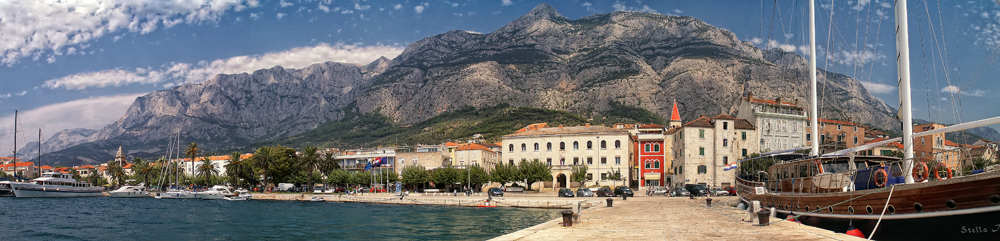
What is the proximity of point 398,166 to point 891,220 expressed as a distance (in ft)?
291

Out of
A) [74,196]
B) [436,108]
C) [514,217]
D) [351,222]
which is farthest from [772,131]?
[436,108]

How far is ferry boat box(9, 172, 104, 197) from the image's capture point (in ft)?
290

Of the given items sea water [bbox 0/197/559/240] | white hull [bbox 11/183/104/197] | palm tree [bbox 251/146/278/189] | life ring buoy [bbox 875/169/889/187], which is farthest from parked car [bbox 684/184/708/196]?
white hull [bbox 11/183/104/197]

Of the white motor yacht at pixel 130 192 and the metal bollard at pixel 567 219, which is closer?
the metal bollard at pixel 567 219

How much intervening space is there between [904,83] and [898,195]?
15.6 feet

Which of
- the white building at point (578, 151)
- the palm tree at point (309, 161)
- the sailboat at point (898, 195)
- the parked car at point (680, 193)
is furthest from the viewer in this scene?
the palm tree at point (309, 161)

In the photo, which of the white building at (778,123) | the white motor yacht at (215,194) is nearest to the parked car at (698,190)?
the white building at (778,123)

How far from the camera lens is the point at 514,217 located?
42.4 meters

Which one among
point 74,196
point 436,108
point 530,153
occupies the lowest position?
point 74,196

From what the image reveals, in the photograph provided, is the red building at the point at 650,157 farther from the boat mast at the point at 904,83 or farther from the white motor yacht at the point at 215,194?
the boat mast at the point at 904,83

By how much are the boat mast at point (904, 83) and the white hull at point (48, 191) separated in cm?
10540

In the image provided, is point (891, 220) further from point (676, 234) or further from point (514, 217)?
point (514, 217)

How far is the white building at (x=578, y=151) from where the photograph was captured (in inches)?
3130

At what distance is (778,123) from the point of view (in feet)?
263
